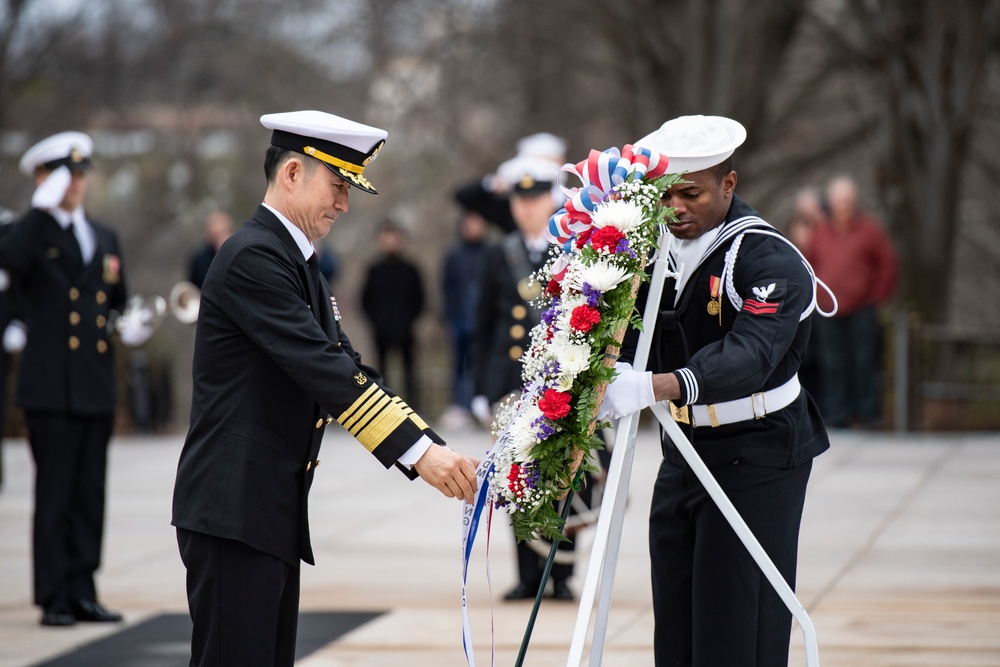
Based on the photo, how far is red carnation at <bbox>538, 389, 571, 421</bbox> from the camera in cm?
404

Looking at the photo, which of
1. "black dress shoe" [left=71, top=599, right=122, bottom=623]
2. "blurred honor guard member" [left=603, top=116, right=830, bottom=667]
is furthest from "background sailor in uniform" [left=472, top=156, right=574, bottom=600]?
"blurred honor guard member" [left=603, top=116, right=830, bottom=667]

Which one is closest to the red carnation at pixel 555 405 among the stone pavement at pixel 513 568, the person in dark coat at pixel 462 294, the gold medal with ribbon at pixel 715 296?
the gold medal with ribbon at pixel 715 296

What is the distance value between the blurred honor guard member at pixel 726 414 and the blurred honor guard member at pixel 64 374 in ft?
12.1

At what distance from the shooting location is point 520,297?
7.54 metres

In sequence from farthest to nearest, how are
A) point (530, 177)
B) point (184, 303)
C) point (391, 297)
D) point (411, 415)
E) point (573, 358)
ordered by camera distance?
point (391, 297) < point (530, 177) < point (184, 303) < point (411, 415) < point (573, 358)

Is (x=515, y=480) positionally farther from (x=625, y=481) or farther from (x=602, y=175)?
(x=602, y=175)

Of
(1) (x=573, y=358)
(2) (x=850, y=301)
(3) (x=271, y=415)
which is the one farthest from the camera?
(2) (x=850, y=301)

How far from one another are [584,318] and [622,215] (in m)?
0.31

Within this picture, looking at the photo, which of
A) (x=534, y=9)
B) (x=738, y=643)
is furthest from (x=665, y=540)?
(x=534, y=9)

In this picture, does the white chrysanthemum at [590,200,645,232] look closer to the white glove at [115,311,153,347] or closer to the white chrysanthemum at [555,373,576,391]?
the white chrysanthemum at [555,373,576,391]

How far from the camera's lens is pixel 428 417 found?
52.4 feet

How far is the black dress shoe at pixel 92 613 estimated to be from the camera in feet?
23.4

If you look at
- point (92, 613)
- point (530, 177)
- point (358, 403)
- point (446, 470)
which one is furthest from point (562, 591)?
point (358, 403)

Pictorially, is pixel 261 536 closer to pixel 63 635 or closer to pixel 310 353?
pixel 310 353
